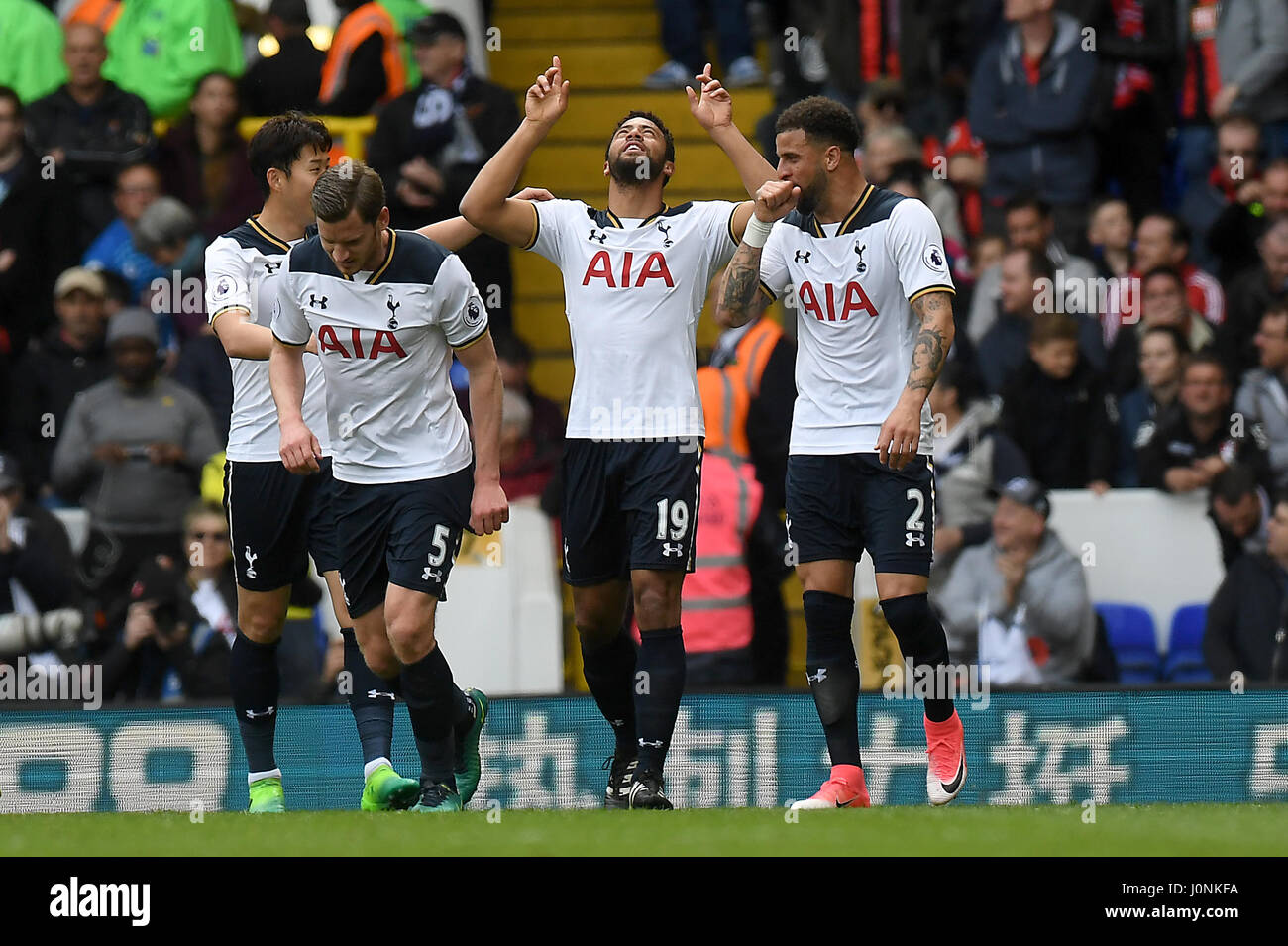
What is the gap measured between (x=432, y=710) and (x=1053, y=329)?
193 inches

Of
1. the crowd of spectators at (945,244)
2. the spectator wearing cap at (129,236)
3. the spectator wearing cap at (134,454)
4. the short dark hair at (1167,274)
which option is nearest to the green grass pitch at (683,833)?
the crowd of spectators at (945,244)

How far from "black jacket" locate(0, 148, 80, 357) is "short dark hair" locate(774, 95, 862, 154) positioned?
6278mm

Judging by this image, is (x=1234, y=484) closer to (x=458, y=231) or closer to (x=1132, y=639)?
(x=1132, y=639)

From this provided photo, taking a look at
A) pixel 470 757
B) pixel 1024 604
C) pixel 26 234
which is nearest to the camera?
pixel 470 757

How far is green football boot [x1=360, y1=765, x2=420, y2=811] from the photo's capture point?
8141 millimetres

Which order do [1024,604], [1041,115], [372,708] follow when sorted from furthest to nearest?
[1041,115], [1024,604], [372,708]

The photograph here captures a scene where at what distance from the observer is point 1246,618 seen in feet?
36.1

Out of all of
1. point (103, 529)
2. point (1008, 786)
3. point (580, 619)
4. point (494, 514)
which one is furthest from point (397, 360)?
point (103, 529)

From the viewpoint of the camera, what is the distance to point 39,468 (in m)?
12.6

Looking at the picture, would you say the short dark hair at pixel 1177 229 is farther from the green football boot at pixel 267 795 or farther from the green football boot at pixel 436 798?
the green football boot at pixel 267 795

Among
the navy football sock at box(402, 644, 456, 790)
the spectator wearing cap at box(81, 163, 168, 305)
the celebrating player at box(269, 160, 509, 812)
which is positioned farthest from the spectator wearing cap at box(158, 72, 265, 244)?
the navy football sock at box(402, 644, 456, 790)

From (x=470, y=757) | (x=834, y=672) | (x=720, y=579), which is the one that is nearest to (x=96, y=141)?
(x=720, y=579)

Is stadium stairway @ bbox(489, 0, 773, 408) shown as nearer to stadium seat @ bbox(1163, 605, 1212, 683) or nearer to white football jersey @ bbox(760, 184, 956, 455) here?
stadium seat @ bbox(1163, 605, 1212, 683)

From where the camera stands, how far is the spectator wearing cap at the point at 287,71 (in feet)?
43.7
